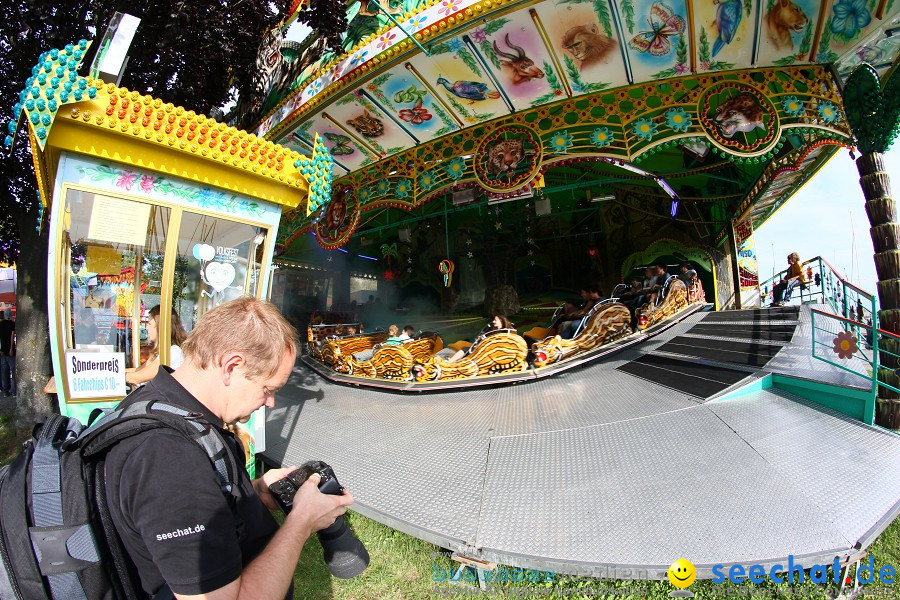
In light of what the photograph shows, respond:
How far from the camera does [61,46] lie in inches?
205

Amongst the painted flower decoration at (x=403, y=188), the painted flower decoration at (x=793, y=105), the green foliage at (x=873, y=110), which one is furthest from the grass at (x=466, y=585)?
the painted flower decoration at (x=403, y=188)

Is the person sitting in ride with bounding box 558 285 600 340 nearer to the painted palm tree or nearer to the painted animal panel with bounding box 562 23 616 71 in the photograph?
the painted palm tree

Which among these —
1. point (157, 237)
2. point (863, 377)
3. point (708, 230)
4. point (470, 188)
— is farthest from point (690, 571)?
point (708, 230)

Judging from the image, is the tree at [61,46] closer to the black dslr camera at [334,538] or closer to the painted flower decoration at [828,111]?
the black dslr camera at [334,538]

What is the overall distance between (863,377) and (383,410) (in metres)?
5.26

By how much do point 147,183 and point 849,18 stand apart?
7.01 m

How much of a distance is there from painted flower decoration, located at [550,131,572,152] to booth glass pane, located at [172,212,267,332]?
4.95m

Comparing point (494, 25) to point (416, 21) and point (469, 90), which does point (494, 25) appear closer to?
point (416, 21)

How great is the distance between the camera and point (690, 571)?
206 centimetres

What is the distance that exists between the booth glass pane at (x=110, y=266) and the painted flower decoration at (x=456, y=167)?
5172 millimetres

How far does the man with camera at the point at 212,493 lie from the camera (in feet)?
2.79

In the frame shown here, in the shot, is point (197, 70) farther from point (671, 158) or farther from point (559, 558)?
point (671, 158)

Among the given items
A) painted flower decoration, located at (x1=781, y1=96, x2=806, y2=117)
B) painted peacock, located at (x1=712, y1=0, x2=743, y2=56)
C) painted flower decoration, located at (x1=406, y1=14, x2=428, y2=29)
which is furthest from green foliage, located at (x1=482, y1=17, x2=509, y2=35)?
painted flower decoration, located at (x1=781, y1=96, x2=806, y2=117)

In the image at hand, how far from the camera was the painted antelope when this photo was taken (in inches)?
208
